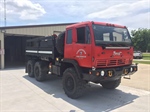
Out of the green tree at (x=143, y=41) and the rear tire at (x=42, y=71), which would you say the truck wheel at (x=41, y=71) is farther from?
the green tree at (x=143, y=41)

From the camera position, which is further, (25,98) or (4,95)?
(4,95)

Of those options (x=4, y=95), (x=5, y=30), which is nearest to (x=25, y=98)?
(x=4, y=95)

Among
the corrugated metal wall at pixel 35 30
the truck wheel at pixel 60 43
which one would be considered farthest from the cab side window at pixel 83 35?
the corrugated metal wall at pixel 35 30

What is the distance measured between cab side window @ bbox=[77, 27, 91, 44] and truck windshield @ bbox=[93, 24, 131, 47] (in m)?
0.23

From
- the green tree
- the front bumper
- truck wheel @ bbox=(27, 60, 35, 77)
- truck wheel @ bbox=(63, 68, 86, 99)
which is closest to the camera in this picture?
the front bumper

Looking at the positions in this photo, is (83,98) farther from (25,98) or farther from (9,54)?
(9,54)

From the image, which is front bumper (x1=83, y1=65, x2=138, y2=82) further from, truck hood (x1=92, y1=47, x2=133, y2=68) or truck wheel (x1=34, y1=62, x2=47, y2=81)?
truck wheel (x1=34, y1=62, x2=47, y2=81)

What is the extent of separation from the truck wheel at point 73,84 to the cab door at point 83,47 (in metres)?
0.56

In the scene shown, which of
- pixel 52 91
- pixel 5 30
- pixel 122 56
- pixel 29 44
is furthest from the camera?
pixel 5 30

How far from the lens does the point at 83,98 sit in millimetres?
6035

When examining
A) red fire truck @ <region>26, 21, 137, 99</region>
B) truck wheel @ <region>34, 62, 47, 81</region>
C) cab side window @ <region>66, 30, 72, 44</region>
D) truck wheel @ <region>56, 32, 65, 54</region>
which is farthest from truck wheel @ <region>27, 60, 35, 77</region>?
cab side window @ <region>66, 30, 72, 44</region>

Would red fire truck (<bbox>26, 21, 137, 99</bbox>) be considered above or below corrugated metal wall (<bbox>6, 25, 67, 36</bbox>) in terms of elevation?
below

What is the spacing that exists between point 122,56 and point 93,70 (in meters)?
1.40

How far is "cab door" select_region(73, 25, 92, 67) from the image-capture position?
5.23 m
